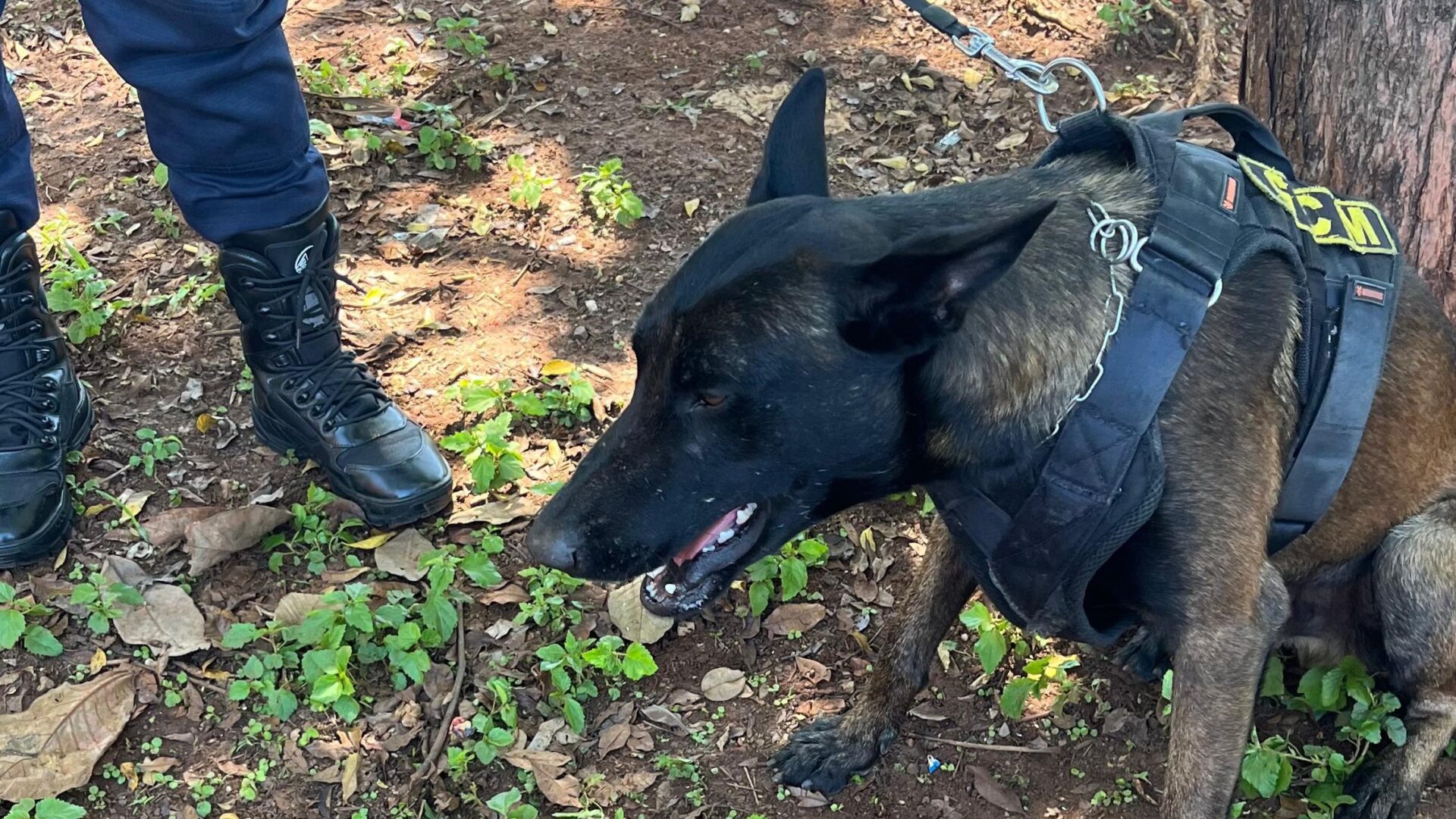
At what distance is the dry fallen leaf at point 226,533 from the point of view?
3.46 metres

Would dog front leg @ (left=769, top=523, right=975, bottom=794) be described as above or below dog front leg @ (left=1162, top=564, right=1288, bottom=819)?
below

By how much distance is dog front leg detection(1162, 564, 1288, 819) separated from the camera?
2.51 metres

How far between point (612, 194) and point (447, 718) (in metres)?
2.26

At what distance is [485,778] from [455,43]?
3635 millimetres

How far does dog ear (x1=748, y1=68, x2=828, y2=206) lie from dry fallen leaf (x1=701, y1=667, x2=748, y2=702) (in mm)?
1346

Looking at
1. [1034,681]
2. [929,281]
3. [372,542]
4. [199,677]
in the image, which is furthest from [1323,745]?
[199,677]

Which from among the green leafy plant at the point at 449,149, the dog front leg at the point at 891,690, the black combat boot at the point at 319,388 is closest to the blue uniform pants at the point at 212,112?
the black combat boot at the point at 319,388

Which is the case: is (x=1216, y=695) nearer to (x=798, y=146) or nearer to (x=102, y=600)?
(x=798, y=146)

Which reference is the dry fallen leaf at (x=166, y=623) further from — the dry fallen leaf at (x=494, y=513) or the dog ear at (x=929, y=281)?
the dog ear at (x=929, y=281)

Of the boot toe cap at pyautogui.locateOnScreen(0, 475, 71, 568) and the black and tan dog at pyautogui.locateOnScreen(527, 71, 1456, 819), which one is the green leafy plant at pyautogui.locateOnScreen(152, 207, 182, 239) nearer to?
the boot toe cap at pyautogui.locateOnScreen(0, 475, 71, 568)

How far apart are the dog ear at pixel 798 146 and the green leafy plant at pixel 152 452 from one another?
2.18 meters

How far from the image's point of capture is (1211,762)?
8.63 feet

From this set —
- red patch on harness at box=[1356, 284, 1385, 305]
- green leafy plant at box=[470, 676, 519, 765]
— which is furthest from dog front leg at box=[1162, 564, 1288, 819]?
green leafy plant at box=[470, 676, 519, 765]

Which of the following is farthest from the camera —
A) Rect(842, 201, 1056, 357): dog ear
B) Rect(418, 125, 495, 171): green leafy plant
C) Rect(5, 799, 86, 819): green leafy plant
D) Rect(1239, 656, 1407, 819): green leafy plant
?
Rect(418, 125, 495, 171): green leafy plant
